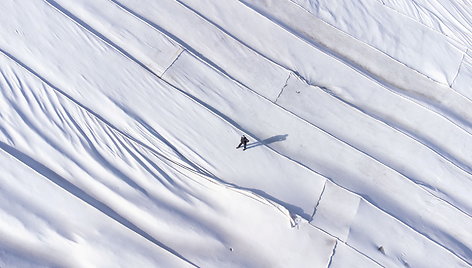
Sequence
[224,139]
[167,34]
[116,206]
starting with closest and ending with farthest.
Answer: [116,206], [224,139], [167,34]

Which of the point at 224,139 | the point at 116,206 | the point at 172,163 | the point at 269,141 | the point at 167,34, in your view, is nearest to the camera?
the point at 116,206

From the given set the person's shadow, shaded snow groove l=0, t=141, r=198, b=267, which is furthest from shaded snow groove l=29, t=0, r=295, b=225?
shaded snow groove l=0, t=141, r=198, b=267

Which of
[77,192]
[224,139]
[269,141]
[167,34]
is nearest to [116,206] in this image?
[77,192]

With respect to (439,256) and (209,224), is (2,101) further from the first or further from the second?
(439,256)

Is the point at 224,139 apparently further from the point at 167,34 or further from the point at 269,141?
the point at 167,34

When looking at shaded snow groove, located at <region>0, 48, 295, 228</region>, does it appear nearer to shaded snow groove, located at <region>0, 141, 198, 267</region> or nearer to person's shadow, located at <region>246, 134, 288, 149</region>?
shaded snow groove, located at <region>0, 141, 198, 267</region>

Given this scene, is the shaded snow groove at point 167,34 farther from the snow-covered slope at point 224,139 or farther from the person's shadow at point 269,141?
the person's shadow at point 269,141

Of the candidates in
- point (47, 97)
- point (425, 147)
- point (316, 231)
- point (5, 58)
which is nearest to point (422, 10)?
point (425, 147)
